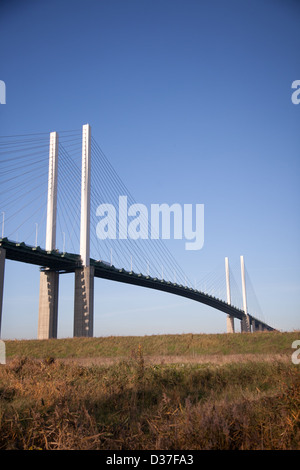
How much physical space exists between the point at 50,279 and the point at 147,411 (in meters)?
56.7

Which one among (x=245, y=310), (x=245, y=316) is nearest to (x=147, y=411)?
(x=245, y=310)

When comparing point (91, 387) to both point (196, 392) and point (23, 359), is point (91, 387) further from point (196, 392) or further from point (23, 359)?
point (23, 359)

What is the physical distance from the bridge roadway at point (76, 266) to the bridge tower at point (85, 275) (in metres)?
1.30

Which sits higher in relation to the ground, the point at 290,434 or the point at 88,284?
the point at 88,284

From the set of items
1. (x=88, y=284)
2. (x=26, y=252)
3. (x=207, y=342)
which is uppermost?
(x=26, y=252)

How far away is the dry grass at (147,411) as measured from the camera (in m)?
5.41

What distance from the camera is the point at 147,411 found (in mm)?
7562

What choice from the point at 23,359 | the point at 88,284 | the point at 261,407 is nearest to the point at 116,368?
the point at 23,359

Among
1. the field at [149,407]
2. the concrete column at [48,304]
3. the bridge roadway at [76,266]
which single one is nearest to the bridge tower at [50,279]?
the concrete column at [48,304]

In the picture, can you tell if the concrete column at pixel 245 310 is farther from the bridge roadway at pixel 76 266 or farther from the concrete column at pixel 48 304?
the concrete column at pixel 48 304

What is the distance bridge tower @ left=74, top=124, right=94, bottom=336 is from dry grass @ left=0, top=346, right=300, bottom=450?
44.3 meters

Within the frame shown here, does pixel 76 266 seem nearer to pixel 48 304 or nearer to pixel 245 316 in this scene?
pixel 48 304
